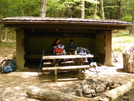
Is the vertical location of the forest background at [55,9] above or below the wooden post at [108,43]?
above

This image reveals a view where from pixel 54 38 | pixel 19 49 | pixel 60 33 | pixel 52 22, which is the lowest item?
pixel 19 49

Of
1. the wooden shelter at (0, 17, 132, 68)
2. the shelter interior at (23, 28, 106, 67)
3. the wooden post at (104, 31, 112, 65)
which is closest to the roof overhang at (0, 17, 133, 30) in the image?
the wooden shelter at (0, 17, 132, 68)

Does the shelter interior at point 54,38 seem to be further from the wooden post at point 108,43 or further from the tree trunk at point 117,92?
the tree trunk at point 117,92

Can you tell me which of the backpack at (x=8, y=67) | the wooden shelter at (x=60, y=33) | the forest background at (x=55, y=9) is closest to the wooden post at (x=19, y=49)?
the wooden shelter at (x=60, y=33)

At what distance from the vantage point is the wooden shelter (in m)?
7.08

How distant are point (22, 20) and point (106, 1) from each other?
18.1 metres

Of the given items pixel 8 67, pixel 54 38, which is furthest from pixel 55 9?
pixel 8 67

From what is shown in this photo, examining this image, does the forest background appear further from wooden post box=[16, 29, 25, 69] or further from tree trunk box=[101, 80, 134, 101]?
tree trunk box=[101, 80, 134, 101]

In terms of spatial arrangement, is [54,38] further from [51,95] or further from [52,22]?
[51,95]

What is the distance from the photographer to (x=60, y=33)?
11062 mm

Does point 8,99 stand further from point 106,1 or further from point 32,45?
point 106,1

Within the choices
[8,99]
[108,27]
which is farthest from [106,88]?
[108,27]

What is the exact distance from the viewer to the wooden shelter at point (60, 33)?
7078 mm

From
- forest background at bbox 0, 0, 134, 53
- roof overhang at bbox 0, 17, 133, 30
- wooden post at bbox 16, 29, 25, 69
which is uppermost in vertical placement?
forest background at bbox 0, 0, 134, 53
